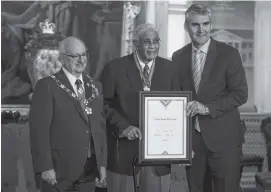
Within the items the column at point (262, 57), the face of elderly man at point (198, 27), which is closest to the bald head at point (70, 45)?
the face of elderly man at point (198, 27)

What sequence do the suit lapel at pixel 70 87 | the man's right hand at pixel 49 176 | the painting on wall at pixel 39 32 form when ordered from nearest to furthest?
1. the man's right hand at pixel 49 176
2. the suit lapel at pixel 70 87
3. the painting on wall at pixel 39 32

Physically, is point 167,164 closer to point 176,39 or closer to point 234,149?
point 234,149

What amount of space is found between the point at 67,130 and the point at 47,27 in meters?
1.86

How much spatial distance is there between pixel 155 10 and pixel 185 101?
1.69m

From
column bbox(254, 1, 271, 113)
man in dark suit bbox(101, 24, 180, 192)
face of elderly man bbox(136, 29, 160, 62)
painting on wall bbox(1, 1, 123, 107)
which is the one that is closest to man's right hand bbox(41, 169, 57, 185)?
man in dark suit bbox(101, 24, 180, 192)

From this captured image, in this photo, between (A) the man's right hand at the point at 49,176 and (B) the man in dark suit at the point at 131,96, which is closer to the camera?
(A) the man's right hand at the point at 49,176

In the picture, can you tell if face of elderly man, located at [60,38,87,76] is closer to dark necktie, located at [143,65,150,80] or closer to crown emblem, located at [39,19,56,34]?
dark necktie, located at [143,65,150,80]

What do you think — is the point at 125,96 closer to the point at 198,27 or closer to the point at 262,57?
the point at 198,27

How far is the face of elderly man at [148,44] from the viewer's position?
2725 millimetres

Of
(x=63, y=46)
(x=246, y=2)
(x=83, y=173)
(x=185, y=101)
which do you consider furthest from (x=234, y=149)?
(x=246, y=2)

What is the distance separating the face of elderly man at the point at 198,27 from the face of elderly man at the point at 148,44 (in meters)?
0.31

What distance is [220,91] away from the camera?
9.52 feet

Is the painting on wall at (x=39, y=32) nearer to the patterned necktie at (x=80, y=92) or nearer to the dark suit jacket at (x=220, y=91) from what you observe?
the dark suit jacket at (x=220, y=91)

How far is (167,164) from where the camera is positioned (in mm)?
2688
